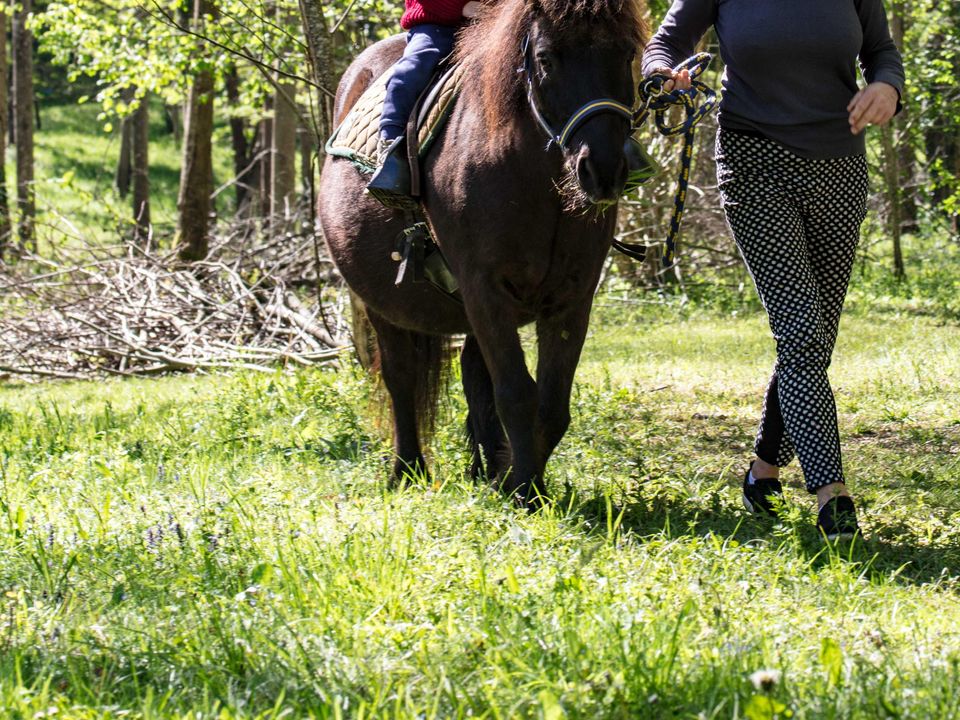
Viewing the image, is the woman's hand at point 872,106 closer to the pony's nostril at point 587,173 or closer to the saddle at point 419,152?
the pony's nostril at point 587,173

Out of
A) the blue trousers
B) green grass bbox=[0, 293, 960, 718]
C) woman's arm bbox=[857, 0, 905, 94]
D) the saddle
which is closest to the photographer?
green grass bbox=[0, 293, 960, 718]

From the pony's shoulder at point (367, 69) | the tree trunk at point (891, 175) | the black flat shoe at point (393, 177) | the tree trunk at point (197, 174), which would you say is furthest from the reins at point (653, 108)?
the tree trunk at point (197, 174)

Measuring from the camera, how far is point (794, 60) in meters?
4.13

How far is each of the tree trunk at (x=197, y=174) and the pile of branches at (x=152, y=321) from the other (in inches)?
91.4

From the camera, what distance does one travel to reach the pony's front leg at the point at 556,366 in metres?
4.68

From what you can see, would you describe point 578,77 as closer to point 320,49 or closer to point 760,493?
point 760,493

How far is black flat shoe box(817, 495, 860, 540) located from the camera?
3988mm

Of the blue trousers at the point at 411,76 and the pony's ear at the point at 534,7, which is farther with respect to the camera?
the blue trousers at the point at 411,76

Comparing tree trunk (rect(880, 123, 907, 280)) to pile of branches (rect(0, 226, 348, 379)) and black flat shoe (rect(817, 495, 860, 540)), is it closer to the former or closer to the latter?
pile of branches (rect(0, 226, 348, 379))

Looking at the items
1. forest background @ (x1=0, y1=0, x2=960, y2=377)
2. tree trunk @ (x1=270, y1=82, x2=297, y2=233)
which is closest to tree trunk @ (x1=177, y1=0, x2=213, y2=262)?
forest background @ (x1=0, y1=0, x2=960, y2=377)

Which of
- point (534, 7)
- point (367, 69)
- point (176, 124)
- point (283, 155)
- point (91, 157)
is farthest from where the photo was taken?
point (176, 124)

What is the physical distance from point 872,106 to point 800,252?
22.0 inches

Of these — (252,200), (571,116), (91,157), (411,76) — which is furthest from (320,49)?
(91,157)

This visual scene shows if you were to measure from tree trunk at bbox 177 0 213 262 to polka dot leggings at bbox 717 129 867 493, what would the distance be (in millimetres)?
10169
